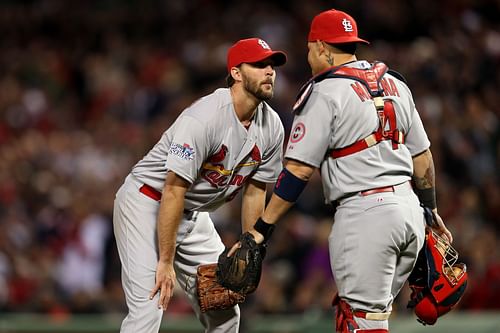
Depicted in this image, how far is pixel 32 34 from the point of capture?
14.2 m

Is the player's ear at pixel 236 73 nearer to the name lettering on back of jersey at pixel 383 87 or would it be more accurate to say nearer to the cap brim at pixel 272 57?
the cap brim at pixel 272 57

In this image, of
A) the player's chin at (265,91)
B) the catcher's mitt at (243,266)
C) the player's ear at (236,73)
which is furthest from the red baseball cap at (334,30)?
the catcher's mitt at (243,266)

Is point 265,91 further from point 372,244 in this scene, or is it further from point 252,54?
point 372,244

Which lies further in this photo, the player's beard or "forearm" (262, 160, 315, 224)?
the player's beard

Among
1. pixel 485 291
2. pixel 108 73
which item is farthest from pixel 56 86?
pixel 485 291

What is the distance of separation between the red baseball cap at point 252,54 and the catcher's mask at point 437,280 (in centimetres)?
128

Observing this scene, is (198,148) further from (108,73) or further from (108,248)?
(108,73)

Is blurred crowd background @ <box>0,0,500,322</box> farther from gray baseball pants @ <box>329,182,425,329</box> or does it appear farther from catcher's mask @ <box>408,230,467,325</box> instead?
gray baseball pants @ <box>329,182,425,329</box>

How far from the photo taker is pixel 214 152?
518 centimetres

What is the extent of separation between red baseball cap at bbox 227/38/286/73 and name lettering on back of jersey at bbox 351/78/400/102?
57 cm

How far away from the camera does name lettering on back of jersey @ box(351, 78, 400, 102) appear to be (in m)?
4.69

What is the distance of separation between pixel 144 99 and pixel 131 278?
708 centimetres

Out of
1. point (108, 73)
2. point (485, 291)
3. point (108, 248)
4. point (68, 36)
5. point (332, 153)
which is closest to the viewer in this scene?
point (332, 153)

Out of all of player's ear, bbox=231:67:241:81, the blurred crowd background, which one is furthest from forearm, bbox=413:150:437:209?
the blurred crowd background
